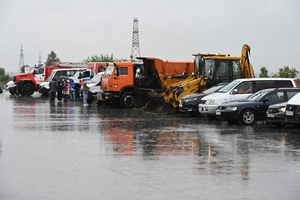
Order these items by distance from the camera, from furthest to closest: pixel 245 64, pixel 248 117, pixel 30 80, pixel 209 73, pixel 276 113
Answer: pixel 30 80 < pixel 245 64 < pixel 209 73 < pixel 248 117 < pixel 276 113

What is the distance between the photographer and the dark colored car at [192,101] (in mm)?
26375

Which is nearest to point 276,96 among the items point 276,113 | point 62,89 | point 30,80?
point 276,113

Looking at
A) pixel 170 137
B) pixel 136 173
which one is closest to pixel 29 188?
pixel 136 173

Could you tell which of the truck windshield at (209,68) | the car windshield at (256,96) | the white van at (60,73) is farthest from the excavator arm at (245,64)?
the white van at (60,73)

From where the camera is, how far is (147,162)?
1214cm

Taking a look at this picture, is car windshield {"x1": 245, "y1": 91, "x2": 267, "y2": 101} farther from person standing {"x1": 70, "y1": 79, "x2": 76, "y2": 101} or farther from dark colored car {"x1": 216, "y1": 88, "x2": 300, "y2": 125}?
person standing {"x1": 70, "y1": 79, "x2": 76, "y2": 101}

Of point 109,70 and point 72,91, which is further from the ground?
point 109,70

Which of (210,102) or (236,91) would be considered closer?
(210,102)

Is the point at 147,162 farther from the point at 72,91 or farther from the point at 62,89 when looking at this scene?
the point at 62,89

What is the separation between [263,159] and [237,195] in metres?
4.15

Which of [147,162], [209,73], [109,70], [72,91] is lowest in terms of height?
[147,162]

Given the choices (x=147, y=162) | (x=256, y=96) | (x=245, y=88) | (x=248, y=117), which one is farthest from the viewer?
(x=245, y=88)

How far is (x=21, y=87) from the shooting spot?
51719mm

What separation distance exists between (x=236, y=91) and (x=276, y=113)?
4.86 metres
